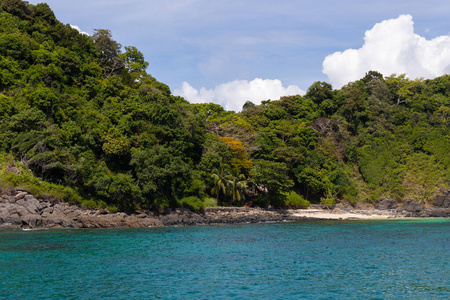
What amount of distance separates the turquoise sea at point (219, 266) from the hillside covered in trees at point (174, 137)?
467 inches

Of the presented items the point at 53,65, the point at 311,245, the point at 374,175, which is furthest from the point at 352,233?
the point at 53,65

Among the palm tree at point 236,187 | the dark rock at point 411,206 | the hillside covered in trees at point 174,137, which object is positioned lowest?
the dark rock at point 411,206

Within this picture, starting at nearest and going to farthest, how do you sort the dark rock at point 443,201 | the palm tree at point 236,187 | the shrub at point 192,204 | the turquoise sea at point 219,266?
1. the turquoise sea at point 219,266
2. the shrub at point 192,204
3. the palm tree at point 236,187
4. the dark rock at point 443,201

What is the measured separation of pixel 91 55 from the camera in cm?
6228

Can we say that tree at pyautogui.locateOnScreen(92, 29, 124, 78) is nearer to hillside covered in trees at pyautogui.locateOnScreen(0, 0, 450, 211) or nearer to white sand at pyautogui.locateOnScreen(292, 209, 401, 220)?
hillside covered in trees at pyautogui.locateOnScreen(0, 0, 450, 211)

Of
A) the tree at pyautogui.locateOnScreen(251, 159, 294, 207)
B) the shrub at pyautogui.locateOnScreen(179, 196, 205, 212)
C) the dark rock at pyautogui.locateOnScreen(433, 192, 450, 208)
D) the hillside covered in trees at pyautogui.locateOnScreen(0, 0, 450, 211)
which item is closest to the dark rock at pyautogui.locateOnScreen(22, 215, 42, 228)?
the hillside covered in trees at pyautogui.locateOnScreen(0, 0, 450, 211)

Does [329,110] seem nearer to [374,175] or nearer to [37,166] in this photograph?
[374,175]

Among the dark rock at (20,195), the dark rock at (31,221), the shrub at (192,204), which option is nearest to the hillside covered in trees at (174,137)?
the shrub at (192,204)

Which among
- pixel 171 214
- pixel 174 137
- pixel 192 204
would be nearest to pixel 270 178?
pixel 192 204

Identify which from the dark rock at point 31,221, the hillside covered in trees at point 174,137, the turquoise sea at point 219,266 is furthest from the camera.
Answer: the hillside covered in trees at point 174,137

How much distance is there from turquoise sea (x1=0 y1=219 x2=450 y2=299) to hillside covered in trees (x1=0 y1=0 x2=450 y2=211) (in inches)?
467

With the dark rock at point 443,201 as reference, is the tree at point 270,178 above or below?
above

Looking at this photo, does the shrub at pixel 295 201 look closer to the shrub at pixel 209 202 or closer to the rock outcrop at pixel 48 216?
the shrub at pixel 209 202

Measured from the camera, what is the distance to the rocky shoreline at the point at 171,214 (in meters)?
34.3
